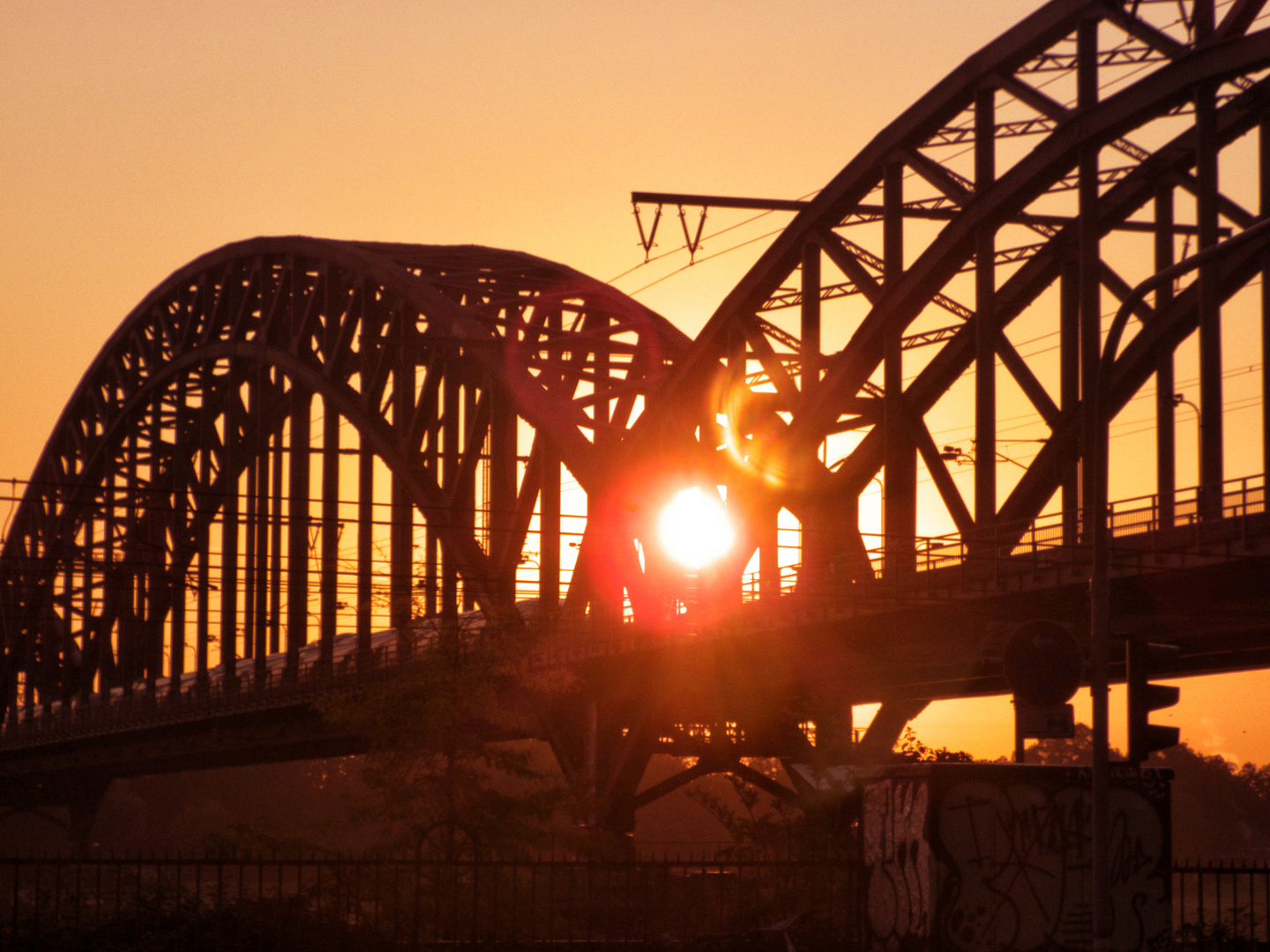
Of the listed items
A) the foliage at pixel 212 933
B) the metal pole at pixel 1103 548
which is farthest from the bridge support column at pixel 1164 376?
the foliage at pixel 212 933

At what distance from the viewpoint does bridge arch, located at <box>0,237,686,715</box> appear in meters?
64.0

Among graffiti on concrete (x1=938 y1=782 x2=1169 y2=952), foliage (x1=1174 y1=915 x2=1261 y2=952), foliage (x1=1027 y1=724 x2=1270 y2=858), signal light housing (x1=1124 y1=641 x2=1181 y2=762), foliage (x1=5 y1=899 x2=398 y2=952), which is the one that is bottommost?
foliage (x1=1027 y1=724 x2=1270 y2=858)

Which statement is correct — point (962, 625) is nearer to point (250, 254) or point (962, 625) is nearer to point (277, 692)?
point (277, 692)

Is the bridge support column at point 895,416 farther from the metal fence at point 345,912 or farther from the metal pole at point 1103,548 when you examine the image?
the metal pole at point 1103,548

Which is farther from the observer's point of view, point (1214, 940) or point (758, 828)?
point (758, 828)

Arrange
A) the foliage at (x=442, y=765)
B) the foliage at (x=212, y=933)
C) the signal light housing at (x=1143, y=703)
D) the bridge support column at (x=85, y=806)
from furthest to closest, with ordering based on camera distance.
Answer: the bridge support column at (x=85, y=806), the foliage at (x=442, y=765), the foliage at (x=212, y=933), the signal light housing at (x=1143, y=703)

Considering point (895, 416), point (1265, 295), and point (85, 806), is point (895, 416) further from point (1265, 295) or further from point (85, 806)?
point (85, 806)

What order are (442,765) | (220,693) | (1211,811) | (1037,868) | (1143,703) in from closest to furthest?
(1143,703) → (1037,868) → (442,765) → (220,693) → (1211,811)

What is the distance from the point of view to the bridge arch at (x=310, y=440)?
64.0 meters

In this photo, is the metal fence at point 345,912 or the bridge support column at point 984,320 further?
the bridge support column at point 984,320

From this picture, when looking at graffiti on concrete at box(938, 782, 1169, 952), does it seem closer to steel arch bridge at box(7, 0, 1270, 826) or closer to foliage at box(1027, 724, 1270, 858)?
steel arch bridge at box(7, 0, 1270, 826)

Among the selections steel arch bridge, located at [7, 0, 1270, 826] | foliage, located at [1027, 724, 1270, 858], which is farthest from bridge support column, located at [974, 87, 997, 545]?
foliage, located at [1027, 724, 1270, 858]

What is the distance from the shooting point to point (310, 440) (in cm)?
8719

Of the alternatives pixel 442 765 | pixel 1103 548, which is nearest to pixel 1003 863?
pixel 1103 548
